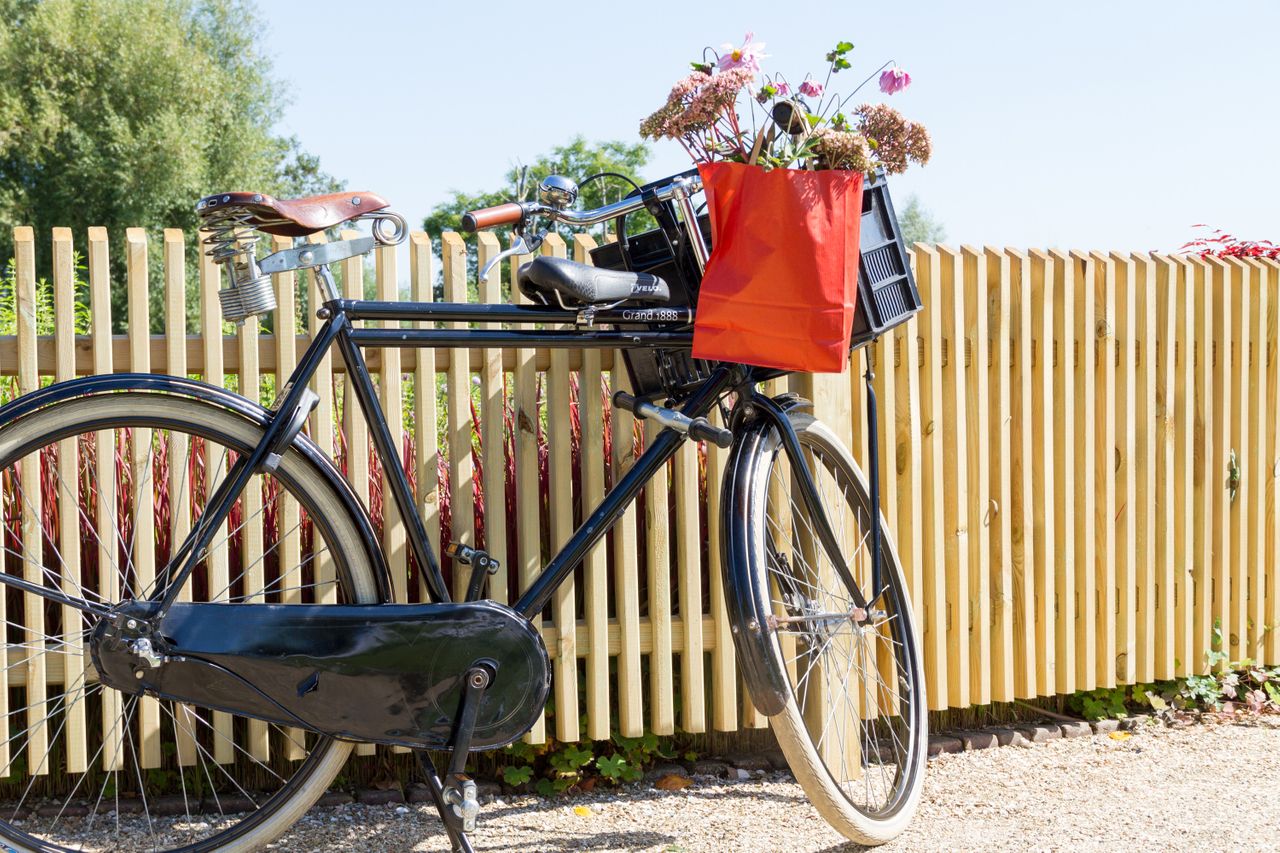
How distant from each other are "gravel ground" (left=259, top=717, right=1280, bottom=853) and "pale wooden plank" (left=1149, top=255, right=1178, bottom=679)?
21.4 inches

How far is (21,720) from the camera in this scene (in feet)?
10.3

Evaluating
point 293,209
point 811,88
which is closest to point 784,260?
point 811,88

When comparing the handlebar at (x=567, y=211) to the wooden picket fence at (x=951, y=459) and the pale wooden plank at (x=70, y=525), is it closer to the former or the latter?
the wooden picket fence at (x=951, y=459)

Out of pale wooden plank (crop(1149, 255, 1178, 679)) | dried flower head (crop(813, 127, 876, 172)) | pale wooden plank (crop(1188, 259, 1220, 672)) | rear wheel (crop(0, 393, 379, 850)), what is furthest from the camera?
pale wooden plank (crop(1188, 259, 1220, 672))

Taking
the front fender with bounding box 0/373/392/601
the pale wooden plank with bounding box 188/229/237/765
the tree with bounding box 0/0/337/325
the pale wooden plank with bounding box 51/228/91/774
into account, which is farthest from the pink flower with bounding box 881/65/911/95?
the tree with bounding box 0/0/337/325

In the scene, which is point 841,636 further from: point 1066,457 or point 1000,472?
point 1066,457

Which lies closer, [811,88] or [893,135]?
[893,135]

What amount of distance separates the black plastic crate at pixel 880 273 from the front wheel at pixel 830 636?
319 mm

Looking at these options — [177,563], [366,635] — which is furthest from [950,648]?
[177,563]

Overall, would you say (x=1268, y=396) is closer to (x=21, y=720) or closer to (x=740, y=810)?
(x=740, y=810)

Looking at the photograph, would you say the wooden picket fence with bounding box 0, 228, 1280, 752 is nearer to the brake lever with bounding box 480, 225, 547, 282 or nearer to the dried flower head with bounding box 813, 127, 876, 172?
the brake lever with bounding box 480, 225, 547, 282

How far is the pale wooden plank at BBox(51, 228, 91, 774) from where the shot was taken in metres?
2.98

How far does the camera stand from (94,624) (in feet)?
9.09

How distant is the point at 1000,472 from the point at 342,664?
2.43m
